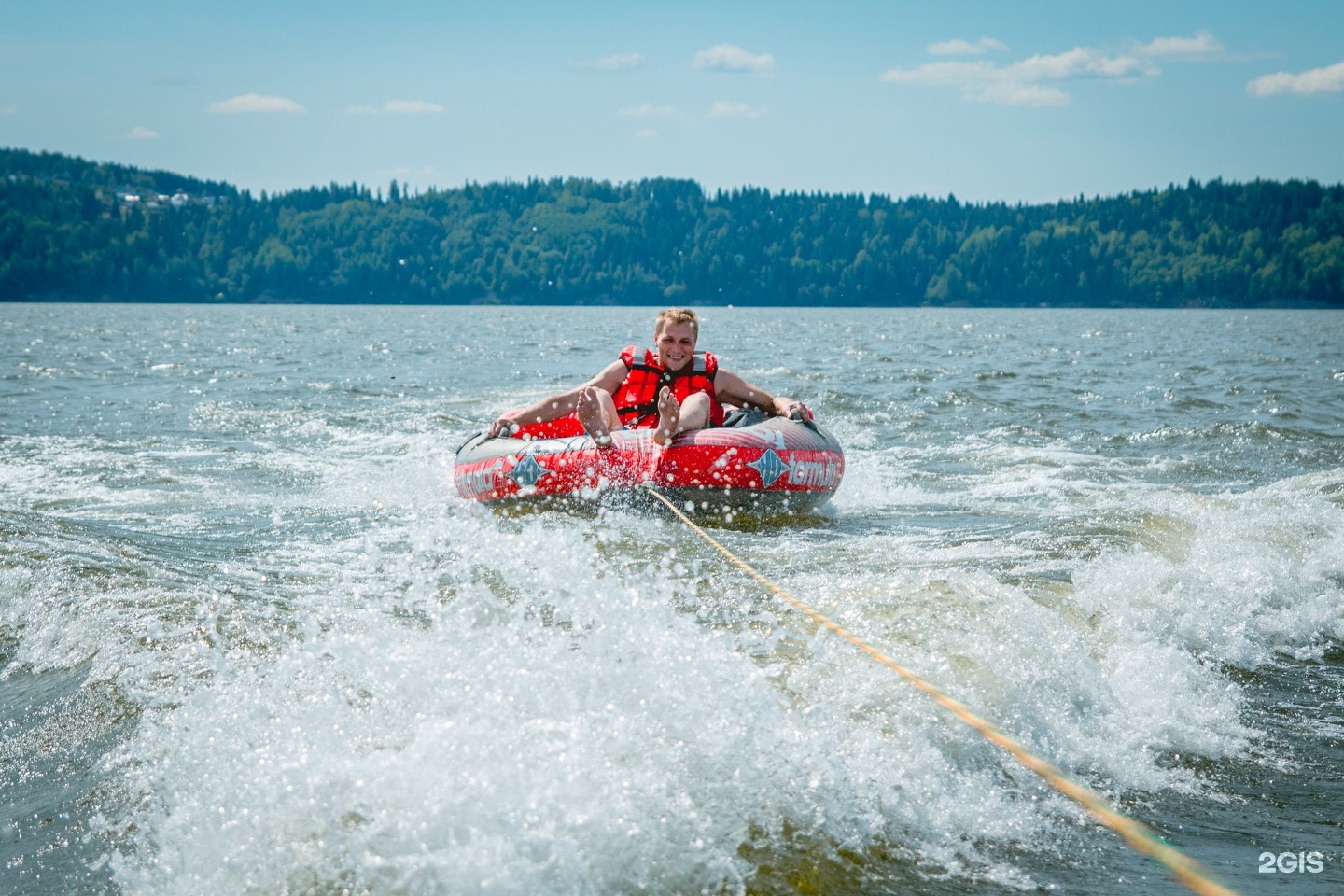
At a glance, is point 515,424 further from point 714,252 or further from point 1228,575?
point 714,252

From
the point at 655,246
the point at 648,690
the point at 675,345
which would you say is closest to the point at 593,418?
the point at 675,345

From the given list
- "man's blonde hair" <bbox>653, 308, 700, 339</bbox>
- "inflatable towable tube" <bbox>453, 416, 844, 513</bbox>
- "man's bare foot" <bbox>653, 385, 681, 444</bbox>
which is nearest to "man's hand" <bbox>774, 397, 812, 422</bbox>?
"inflatable towable tube" <bbox>453, 416, 844, 513</bbox>

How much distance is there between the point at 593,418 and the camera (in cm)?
690

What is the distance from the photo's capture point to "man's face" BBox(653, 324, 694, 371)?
23.8ft

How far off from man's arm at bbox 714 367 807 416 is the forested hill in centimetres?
12755

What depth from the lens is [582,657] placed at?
337cm

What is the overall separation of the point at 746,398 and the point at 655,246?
146 m

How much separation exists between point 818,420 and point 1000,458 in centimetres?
378

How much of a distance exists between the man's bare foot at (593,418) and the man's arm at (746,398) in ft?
3.16

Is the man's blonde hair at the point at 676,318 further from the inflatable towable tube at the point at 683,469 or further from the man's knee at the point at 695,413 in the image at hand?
the inflatable towable tube at the point at 683,469

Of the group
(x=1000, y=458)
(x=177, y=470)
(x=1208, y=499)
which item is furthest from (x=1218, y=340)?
(x=177, y=470)

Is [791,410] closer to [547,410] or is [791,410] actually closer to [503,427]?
[547,410]

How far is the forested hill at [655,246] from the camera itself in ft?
417

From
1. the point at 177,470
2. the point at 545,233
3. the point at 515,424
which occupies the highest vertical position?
the point at 545,233
